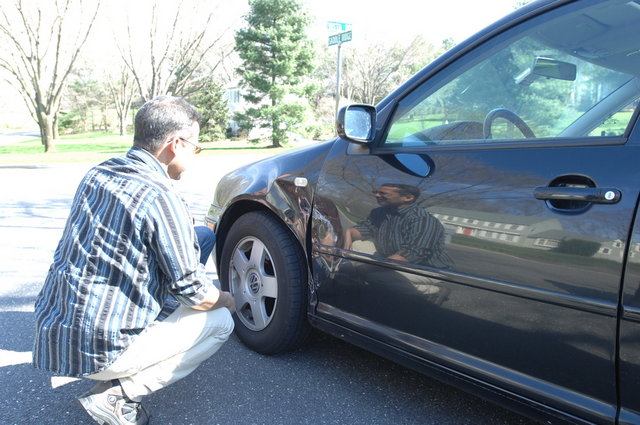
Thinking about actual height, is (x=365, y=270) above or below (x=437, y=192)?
below

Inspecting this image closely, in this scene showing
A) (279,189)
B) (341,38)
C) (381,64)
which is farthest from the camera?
(381,64)

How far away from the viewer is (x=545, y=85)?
1.87 meters

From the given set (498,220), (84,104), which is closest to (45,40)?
(498,220)

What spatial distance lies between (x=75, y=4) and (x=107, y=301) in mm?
20648

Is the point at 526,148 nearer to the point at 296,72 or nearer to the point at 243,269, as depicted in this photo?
the point at 243,269

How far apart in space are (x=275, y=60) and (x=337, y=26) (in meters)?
17.2

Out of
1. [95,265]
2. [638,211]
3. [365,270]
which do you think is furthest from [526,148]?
[95,265]

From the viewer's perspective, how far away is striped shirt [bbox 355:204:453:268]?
1812 millimetres

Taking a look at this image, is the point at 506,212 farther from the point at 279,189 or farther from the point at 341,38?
the point at 341,38

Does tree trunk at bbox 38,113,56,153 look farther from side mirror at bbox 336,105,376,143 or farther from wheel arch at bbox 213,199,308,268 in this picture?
side mirror at bbox 336,105,376,143

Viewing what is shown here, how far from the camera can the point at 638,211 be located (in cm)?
135

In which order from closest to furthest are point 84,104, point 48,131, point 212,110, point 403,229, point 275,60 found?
point 403,229
point 48,131
point 275,60
point 212,110
point 84,104

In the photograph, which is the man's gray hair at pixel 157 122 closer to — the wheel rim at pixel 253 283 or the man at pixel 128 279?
the man at pixel 128 279

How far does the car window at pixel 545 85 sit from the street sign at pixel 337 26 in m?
6.20
